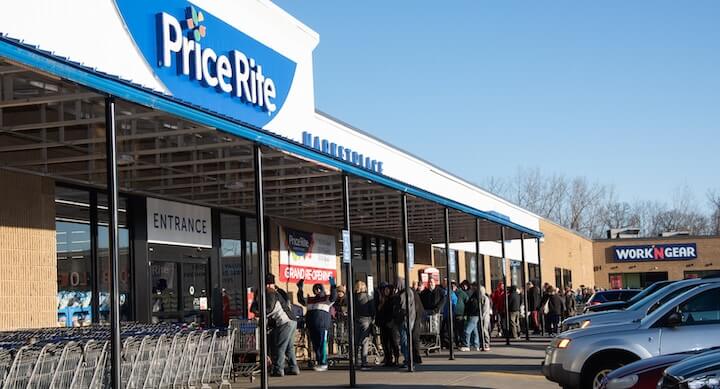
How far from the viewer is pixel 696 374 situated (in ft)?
27.9

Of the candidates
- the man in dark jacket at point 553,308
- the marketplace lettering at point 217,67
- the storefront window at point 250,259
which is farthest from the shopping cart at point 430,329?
the man in dark jacket at point 553,308

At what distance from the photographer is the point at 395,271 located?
33938 millimetres

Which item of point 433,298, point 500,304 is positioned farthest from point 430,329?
point 500,304

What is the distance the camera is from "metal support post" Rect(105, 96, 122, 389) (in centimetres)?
988

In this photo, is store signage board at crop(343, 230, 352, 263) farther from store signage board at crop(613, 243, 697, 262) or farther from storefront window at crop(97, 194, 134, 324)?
store signage board at crop(613, 243, 697, 262)

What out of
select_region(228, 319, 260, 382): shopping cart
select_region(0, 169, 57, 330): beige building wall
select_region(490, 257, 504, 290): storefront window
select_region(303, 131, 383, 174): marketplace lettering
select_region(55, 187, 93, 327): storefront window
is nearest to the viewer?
select_region(0, 169, 57, 330): beige building wall

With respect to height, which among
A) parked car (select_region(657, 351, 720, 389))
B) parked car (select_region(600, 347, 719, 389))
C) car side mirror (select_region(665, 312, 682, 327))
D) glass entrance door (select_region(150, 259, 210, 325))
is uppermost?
glass entrance door (select_region(150, 259, 210, 325))

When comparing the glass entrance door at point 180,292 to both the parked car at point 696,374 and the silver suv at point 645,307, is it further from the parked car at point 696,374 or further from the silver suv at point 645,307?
the parked car at point 696,374

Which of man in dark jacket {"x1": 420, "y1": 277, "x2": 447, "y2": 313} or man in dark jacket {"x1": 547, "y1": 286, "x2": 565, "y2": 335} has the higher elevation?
man in dark jacket {"x1": 420, "y1": 277, "x2": 447, "y2": 313}

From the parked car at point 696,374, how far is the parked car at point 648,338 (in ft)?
12.9

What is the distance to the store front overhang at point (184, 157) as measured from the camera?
33.2 feet

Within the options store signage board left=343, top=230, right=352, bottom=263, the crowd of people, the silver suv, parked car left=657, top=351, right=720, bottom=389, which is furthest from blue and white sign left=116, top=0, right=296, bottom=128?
parked car left=657, top=351, right=720, bottom=389

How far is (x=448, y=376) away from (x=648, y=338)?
5.10 m

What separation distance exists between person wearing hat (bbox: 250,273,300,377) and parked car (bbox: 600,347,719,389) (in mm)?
8345
